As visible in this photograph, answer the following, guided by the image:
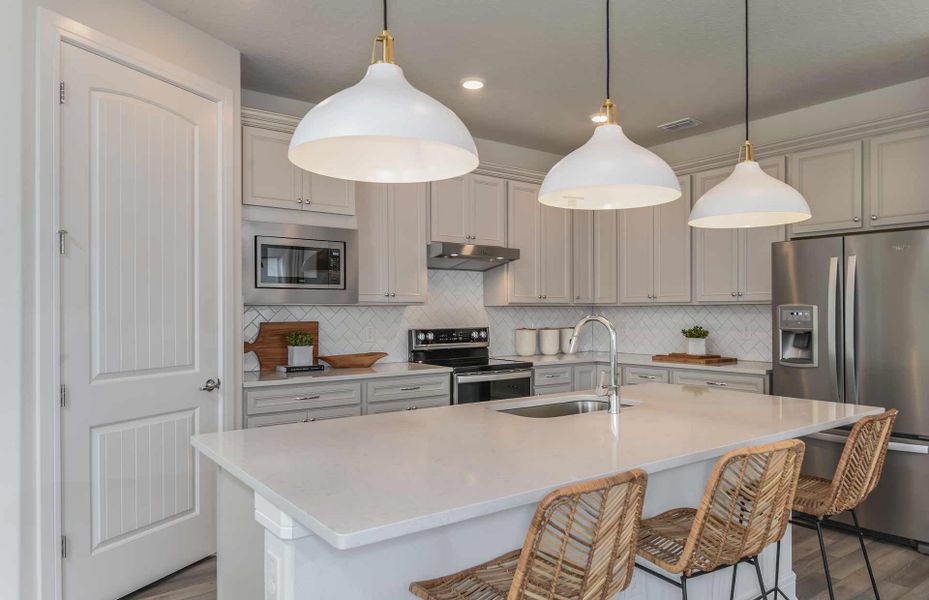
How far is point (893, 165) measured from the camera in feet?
11.7

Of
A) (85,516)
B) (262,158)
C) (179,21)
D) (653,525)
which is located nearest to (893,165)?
(653,525)

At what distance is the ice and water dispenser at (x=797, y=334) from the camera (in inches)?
142

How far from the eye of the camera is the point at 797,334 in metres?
3.71

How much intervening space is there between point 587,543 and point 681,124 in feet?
12.9

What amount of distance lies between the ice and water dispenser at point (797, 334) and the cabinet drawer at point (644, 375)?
3.09 ft

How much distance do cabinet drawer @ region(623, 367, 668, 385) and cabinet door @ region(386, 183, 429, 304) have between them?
1.74 m

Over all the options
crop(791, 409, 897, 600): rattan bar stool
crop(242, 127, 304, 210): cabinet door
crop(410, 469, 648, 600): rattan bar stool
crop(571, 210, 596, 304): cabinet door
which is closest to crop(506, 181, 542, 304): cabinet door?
crop(571, 210, 596, 304): cabinet door

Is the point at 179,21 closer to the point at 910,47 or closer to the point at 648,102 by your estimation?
the point at 648,102

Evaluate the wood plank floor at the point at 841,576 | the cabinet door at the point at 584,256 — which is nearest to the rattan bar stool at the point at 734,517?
the wood plank floor at the point at 841,576

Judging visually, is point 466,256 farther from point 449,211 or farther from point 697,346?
point 697,346

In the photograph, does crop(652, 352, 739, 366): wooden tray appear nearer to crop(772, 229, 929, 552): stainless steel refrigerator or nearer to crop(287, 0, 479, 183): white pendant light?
crop(772, 229, 929, 552): stainless steel refrigerator

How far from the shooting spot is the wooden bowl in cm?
402

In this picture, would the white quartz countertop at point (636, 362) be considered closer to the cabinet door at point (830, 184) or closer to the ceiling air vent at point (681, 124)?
the cabinet door at point (830, 184)

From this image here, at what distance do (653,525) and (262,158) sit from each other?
2.86 metres
